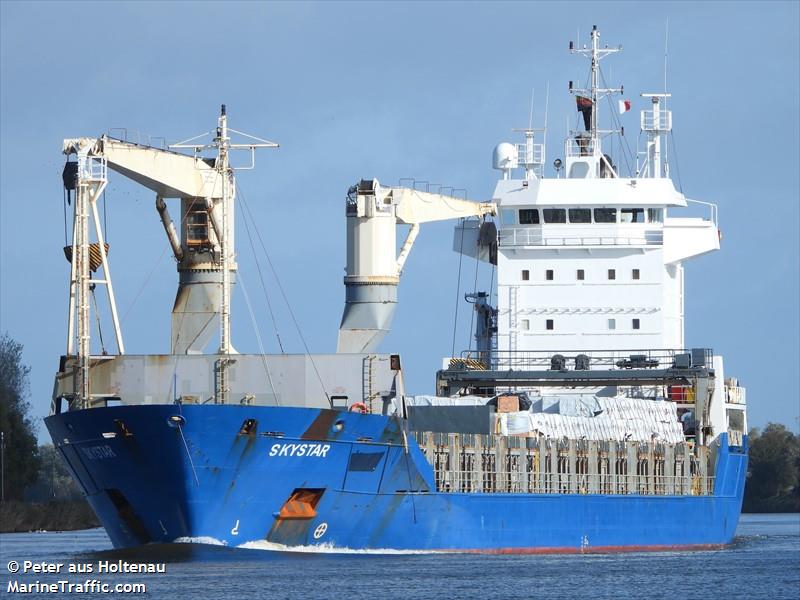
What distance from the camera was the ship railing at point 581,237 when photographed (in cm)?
5262

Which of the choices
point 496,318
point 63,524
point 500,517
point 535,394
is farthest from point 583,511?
point 63,524

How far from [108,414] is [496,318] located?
60.5 feet

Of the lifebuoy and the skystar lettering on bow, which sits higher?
the lifebuoy

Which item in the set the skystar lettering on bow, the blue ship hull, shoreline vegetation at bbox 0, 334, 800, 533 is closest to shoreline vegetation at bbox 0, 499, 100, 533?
shoreline vegetation at bbox 0, 334, 800, 533

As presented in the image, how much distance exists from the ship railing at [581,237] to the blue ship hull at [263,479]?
11.4 meters

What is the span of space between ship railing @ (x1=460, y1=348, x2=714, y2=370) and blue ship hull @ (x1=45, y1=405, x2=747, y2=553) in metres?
7.66

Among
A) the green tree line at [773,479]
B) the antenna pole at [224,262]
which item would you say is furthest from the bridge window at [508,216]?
the green tree line at [773,479]

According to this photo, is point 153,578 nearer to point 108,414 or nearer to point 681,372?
point 108,414

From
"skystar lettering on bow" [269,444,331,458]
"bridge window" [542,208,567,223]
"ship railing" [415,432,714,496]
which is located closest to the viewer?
"skystar lettering on bow" [269,444,331,458]

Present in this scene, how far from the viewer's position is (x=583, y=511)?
150ft

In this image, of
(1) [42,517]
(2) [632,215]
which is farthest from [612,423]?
(1) [42,517]

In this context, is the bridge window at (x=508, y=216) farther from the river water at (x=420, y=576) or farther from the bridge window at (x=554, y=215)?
the river water at (x=420, y=576)

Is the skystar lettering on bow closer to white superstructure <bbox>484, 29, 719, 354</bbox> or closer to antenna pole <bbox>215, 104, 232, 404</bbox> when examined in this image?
antenna pole <bbox>215, 104, 232, 404</bbox>

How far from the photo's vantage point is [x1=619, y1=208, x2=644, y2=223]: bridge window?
53219 mm
